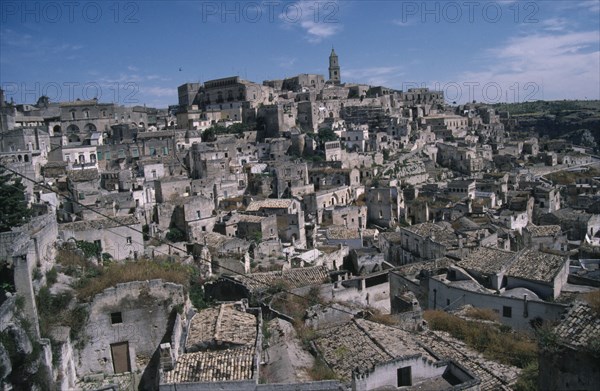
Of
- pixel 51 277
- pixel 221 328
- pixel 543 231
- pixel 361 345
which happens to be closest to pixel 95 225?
pixel 51 277

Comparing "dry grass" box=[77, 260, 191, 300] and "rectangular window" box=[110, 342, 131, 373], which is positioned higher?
"dry grass" box=[77, 260, 191, 300]

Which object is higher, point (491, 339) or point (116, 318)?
point (116, 318)

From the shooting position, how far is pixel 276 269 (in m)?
19.4

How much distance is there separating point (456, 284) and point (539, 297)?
227cm

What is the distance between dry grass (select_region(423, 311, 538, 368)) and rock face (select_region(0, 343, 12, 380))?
9134 millimetres

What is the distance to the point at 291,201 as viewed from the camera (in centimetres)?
3023

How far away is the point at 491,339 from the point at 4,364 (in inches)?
379

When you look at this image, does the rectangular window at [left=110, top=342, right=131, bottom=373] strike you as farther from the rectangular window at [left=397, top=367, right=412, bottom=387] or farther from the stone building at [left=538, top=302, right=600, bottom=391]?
the stone building at [left=538, top=302, right=600, bottom=391]

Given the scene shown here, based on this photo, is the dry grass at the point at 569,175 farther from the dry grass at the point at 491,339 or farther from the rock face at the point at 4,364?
the rock face at the point at 4,364

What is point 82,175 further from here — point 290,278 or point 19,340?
point 19,340

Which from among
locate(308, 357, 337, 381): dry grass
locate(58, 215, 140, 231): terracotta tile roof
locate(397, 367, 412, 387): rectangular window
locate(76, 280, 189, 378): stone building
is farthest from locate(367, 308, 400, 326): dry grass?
locate(58, 215, 140, 231): terracotta tile roof

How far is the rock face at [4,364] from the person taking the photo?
28.0ft

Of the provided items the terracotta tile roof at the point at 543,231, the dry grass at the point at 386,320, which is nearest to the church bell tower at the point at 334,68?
the terracotta tile roof at the point at 543,231

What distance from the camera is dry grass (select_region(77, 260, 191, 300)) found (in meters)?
11.3
